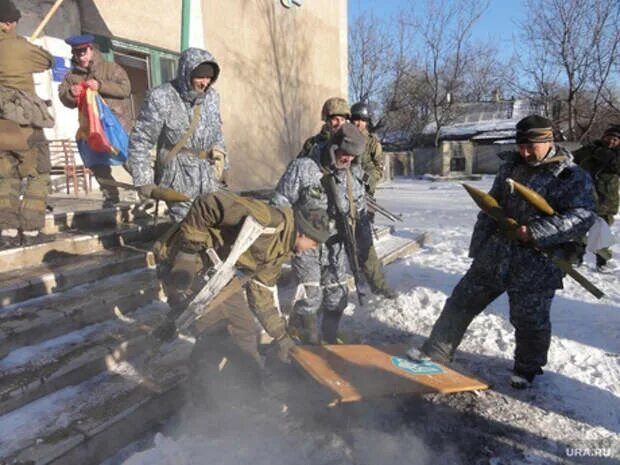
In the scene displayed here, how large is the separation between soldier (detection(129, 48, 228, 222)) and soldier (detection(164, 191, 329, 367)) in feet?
2.62

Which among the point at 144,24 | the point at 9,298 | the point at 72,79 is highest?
the point at 144,24

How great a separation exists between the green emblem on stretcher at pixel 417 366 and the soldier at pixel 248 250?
79cm

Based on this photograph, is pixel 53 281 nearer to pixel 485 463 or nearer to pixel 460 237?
pixel 485 463

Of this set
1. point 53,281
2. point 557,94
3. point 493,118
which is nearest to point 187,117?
point 53,281

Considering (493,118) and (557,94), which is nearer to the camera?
(557,94)

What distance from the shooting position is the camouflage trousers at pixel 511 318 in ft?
9.55

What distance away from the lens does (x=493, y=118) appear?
29875mm

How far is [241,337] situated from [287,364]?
15.9 inches

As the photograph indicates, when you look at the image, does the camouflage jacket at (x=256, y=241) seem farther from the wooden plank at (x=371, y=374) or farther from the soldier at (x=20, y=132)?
the soldier at (x=20, y=132)

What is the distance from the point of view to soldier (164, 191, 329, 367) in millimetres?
2418

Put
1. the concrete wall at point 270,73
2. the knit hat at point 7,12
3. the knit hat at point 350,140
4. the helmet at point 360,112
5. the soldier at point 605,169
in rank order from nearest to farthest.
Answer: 1. the knit hat at point 350,140
2. the knit hat at point 7,12
3. the helmet at point 360,112
4. the soldier at point 605,169
5. the concrete wall at point 270,73

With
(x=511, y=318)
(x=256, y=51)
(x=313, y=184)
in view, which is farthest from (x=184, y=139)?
(x=256, y=51)

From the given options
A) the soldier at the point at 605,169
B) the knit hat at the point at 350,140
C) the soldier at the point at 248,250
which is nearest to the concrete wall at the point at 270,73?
the knit hat at the point at 350,140

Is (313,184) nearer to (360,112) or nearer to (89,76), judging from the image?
(360,112)
